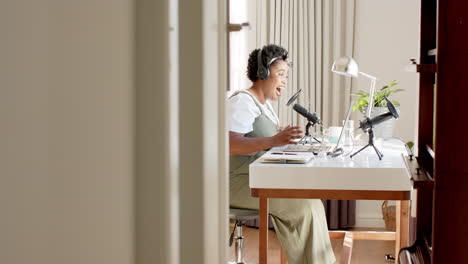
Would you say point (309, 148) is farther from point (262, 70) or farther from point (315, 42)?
point (315, 42)

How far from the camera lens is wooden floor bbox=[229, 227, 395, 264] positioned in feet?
13.5

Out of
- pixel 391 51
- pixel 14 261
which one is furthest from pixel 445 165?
pixel 391 51

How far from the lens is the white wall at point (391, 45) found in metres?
4.89

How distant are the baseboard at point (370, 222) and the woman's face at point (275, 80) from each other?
5.79 feet

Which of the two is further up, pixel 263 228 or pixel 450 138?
pixel 450 138

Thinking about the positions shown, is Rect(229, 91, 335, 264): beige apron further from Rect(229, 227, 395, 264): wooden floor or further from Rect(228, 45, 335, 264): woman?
Rect(229, 227, 395, 264): wooden floor

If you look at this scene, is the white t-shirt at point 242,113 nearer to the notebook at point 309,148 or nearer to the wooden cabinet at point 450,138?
the notebook at point 309,148

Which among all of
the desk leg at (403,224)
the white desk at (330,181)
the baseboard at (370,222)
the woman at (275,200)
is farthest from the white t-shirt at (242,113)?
the baseboard at (370,222)

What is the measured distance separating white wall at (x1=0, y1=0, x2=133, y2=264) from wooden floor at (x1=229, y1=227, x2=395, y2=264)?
12.0 feet

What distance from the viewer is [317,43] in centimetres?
491

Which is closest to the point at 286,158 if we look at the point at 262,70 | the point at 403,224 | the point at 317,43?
the point at 403,224

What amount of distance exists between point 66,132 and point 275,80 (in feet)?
11.0

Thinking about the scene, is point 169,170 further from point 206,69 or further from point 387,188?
point 387,188

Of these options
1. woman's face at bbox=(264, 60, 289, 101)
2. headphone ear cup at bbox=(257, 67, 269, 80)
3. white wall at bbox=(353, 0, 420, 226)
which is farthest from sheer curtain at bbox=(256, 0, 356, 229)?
headphone ear cup at bbox=(257, 67, 269, 80)
